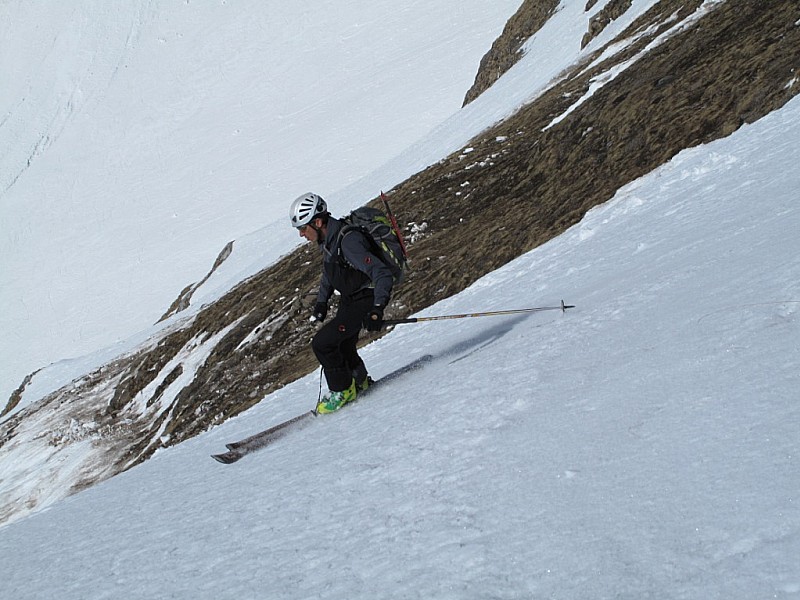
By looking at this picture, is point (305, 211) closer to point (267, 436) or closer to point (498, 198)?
point (267, 436)

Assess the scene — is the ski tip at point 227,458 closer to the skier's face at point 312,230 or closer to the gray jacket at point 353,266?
the gray jacket at point 353,266

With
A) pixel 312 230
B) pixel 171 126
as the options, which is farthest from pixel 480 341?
pixel 171 126

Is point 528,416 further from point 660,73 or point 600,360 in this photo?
Result: point 660,73

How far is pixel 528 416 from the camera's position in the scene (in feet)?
16.2

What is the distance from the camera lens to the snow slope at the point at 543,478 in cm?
309

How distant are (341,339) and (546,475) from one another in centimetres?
425

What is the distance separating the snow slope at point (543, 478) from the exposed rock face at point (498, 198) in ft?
21.1

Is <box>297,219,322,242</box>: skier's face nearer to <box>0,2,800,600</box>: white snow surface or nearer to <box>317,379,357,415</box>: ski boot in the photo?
<box>317,379,357,415</box>: ski boot

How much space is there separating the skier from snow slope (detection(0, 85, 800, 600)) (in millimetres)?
465

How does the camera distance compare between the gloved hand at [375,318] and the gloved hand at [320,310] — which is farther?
the gloved hand at [320,310]

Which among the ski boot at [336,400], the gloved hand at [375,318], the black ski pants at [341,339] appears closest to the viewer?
the gloved hand at [375,318]

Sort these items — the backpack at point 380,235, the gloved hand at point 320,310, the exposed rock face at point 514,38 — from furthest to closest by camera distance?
1. the exposed rock face at point 514,38
2. the gloved hand at point 320,310
3. the backpack at point 380,235

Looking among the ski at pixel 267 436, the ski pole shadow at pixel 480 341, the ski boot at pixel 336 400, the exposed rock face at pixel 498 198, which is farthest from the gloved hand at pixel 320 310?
the exposed rock face at pixel 498 198

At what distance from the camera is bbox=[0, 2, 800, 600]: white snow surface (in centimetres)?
310
